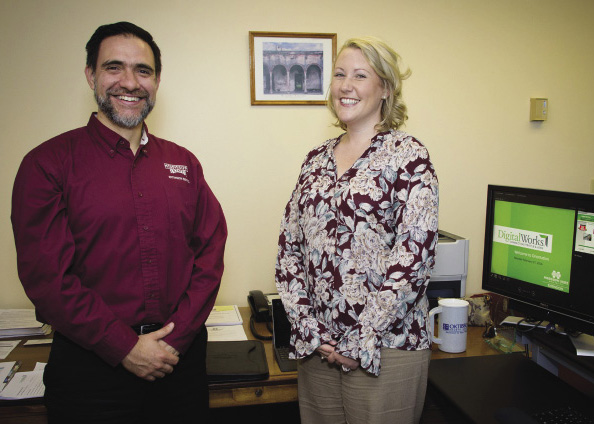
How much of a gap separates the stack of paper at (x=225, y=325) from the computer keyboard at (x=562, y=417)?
110cm

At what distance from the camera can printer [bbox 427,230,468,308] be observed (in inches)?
81.6

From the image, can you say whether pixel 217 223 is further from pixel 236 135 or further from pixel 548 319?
pixel 548 319

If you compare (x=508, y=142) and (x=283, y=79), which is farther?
(x=508, y=142)

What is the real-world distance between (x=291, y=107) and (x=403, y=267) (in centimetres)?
122

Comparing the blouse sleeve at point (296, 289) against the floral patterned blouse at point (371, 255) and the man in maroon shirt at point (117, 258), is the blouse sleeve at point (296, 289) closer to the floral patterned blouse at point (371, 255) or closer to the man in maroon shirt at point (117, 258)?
the floral patterned blouse at point (371, 255)

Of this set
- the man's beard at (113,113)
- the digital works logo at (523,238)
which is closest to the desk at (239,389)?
the digital works logo at (523,238)

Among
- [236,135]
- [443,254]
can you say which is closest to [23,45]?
[236,135]

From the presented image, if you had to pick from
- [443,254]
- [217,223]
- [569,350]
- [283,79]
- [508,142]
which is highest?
[283,79]

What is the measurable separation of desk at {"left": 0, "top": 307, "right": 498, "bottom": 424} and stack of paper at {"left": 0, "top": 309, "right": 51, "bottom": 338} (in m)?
0.08

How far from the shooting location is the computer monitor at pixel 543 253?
1.53m

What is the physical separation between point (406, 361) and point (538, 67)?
1.84 m

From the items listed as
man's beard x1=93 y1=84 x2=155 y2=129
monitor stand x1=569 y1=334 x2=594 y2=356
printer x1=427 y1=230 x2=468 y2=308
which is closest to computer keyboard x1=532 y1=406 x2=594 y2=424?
monitor stand x1=569 y1=334 x2=594 y2=356

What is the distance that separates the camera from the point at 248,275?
240cm

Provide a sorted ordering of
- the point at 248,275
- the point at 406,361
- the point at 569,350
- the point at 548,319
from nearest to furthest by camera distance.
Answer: the point at 406,361 → the point at 569,350 → the point at 548,319 → the point at 248,275
